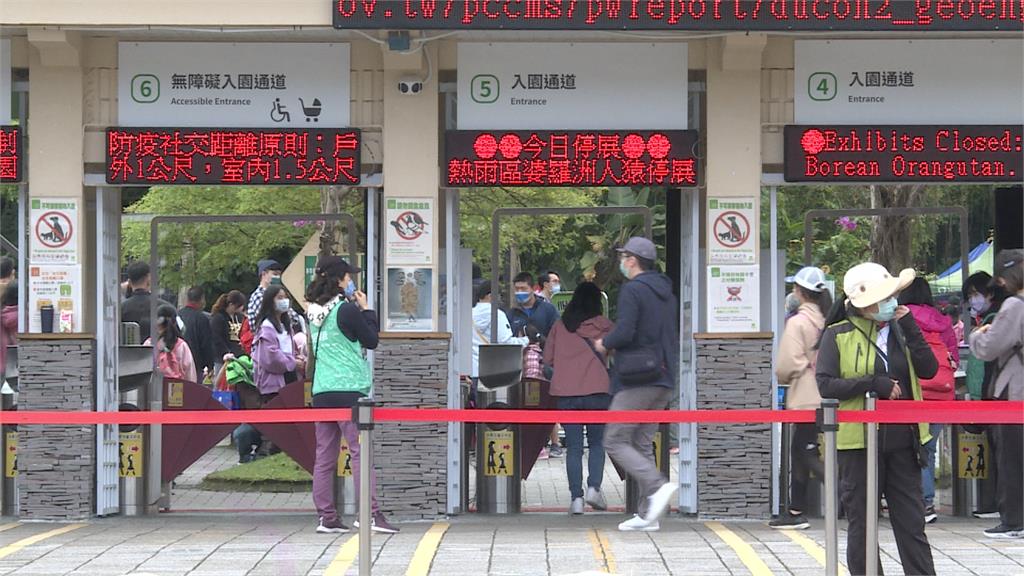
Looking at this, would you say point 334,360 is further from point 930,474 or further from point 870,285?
point 930,474

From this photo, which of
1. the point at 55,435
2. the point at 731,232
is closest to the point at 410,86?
the point at 731,232

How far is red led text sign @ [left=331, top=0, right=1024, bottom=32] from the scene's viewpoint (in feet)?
31.8

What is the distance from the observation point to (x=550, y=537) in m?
9.68

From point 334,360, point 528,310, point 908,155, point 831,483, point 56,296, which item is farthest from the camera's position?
point 528,310

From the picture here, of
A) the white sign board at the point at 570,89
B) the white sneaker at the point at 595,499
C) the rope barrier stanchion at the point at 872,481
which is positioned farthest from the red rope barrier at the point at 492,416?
the white sign board at the point at 570,89

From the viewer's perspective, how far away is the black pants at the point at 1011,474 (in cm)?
977

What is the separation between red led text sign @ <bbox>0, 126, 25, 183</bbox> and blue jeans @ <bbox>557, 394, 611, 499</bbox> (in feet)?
13.6

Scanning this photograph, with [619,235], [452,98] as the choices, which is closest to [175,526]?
[452,98]

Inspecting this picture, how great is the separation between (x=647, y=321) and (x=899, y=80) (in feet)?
8.76

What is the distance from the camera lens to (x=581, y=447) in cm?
1102

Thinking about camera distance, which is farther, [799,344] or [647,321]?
[647,321]

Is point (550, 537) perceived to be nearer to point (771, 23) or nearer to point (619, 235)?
point (771, 23)

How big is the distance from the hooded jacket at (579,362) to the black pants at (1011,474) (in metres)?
2.77

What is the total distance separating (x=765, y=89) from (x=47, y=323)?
5251 mm
